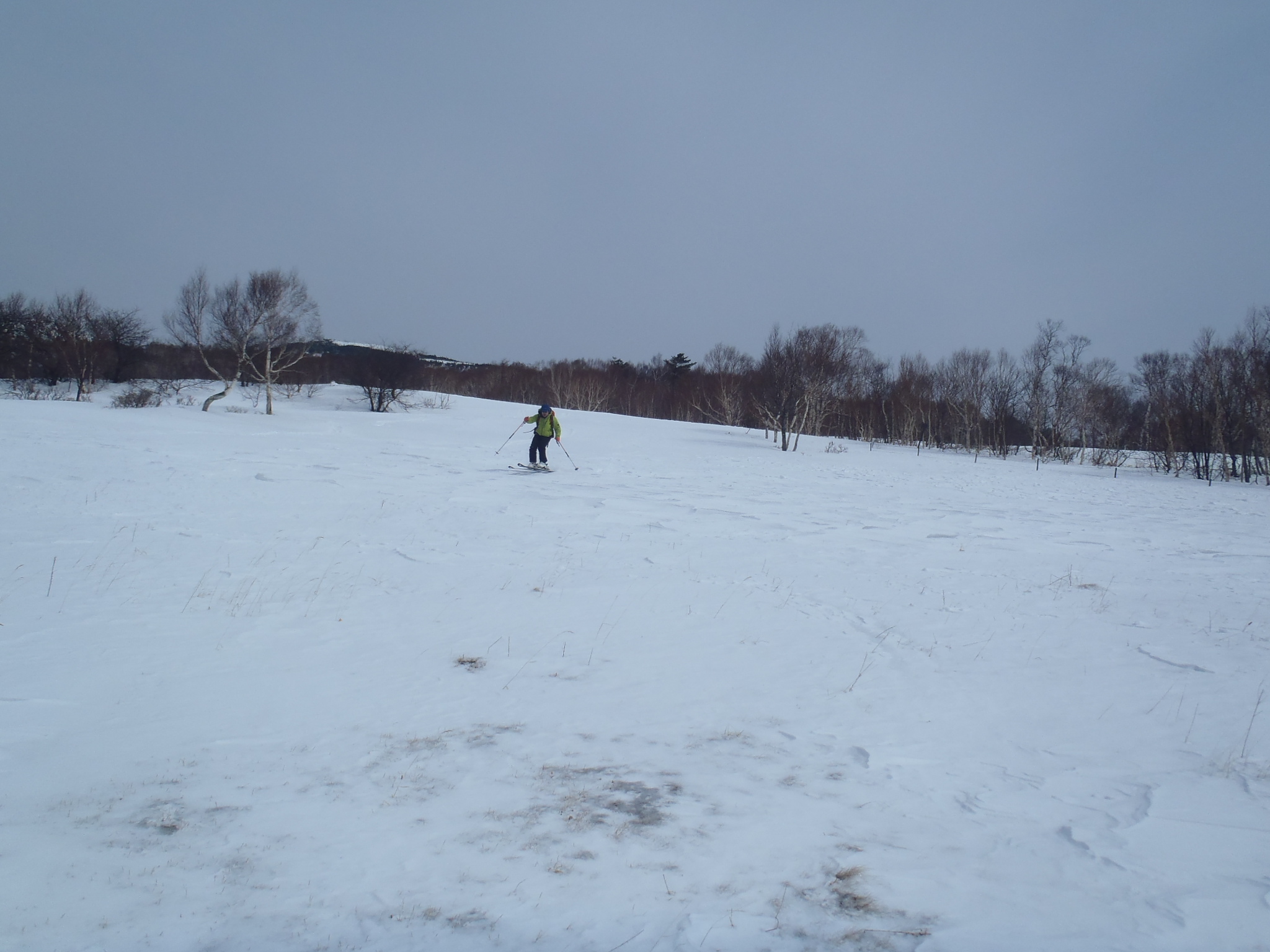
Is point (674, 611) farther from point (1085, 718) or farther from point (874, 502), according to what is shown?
point (874, 502)

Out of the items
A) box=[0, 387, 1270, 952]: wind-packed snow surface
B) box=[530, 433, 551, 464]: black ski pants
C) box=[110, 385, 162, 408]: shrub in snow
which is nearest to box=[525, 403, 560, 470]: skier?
box=[530, 433, 551, 464]: black ski pants

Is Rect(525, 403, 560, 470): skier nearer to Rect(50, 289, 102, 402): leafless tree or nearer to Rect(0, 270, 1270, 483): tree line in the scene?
Rect(0, 270, 1270, 483): tree line

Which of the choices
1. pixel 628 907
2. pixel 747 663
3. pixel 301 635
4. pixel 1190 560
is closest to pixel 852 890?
pixel 628 907

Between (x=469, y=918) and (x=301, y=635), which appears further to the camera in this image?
(x=301, y=635)

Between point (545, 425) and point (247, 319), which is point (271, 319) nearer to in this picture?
point (247, 319)

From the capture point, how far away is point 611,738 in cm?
435

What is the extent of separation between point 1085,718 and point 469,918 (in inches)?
176

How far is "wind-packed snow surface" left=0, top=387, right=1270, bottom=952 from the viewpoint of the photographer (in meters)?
2.71

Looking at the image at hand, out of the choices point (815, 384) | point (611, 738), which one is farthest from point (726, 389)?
point (611, 738)

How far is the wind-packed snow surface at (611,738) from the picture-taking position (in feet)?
8.87

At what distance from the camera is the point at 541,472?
18016 millimetres

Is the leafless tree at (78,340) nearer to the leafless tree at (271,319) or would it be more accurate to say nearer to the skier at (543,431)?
the leafless tree at (271,319)

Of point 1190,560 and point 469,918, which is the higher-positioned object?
point 1190,560

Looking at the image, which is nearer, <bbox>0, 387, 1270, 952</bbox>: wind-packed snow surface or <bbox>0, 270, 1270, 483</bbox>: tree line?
<bbox>0, 387, 1270, 952</bbox>: wind-packed snow surface
